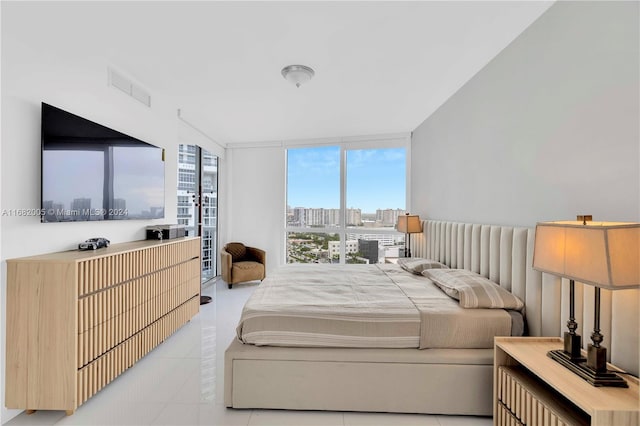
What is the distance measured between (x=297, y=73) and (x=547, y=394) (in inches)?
108

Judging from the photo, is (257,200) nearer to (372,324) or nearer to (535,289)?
(372,324)

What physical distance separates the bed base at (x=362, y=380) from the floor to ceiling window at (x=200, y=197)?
118 inches

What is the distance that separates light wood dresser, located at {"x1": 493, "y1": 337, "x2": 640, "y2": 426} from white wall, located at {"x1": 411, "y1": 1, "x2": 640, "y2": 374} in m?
0.30

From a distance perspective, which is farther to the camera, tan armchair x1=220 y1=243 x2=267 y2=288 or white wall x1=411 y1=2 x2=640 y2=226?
tan armchair x1=220 y1=243 x2=267 y2=288

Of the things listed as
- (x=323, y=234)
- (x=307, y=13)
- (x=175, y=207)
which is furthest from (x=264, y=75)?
(x=323, y=234)

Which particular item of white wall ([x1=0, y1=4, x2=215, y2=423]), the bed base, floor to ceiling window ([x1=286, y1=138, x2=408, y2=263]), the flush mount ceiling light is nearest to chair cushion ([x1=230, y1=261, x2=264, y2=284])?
floor to ceiling window ([x1=286, y1=138, x2=408, y2=263])

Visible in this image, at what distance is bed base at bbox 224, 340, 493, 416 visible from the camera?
1.92 m

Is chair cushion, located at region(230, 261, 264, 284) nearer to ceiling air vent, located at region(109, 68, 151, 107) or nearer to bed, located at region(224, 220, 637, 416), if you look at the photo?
ceiling air vent, located at region(109, 68, 151, 107)

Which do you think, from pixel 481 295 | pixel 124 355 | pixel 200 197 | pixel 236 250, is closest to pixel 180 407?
pixel 124 355

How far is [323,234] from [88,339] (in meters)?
3.98

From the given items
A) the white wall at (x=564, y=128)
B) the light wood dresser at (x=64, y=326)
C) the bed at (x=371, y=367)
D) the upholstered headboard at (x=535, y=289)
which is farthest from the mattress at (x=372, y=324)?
the light wood dresser at (x=64, y=326)

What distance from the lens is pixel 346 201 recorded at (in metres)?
5.43

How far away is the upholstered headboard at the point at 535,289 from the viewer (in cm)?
142

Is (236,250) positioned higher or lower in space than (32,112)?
lower
